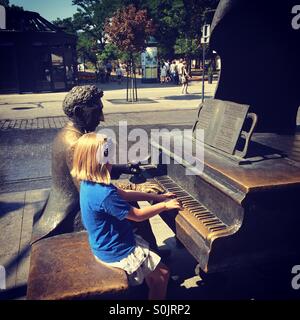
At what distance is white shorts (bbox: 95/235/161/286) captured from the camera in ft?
8.84

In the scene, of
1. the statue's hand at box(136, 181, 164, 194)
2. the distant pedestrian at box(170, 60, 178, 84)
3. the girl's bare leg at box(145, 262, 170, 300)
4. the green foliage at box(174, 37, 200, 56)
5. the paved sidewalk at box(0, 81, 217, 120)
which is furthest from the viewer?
the green foliage at box(174, 37, 200, 56)

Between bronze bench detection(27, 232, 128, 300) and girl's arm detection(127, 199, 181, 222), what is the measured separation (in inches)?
17.5

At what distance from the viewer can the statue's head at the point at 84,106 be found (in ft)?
10.3

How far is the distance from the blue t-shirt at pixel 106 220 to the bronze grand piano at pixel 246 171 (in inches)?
22.6

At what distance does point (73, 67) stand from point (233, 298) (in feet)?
77.9

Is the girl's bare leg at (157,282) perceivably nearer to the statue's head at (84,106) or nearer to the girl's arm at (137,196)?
the girl's arm at (137,196)

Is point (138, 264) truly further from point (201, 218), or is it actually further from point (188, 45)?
point (188, 45)

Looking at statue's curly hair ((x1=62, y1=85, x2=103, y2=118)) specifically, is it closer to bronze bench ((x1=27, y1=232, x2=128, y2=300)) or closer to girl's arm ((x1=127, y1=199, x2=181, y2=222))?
girl's arm ((x1=127, y1=199, x2=181, y2=222))

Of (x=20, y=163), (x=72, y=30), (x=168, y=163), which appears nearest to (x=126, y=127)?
(x=20, y=163)

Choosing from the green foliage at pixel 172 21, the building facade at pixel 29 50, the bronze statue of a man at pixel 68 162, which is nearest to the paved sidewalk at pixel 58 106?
the building facade at pixel 29 50

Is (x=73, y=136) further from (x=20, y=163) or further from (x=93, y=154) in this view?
(x=20, y=163)

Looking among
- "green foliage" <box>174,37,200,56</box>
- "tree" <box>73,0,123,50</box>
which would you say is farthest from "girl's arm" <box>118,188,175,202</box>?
"tree" <box>73,0,123,50</box>

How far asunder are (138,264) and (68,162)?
3.75 ft

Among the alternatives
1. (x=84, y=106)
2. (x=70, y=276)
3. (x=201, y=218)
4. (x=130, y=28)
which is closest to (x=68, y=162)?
(x=84, y=106)
